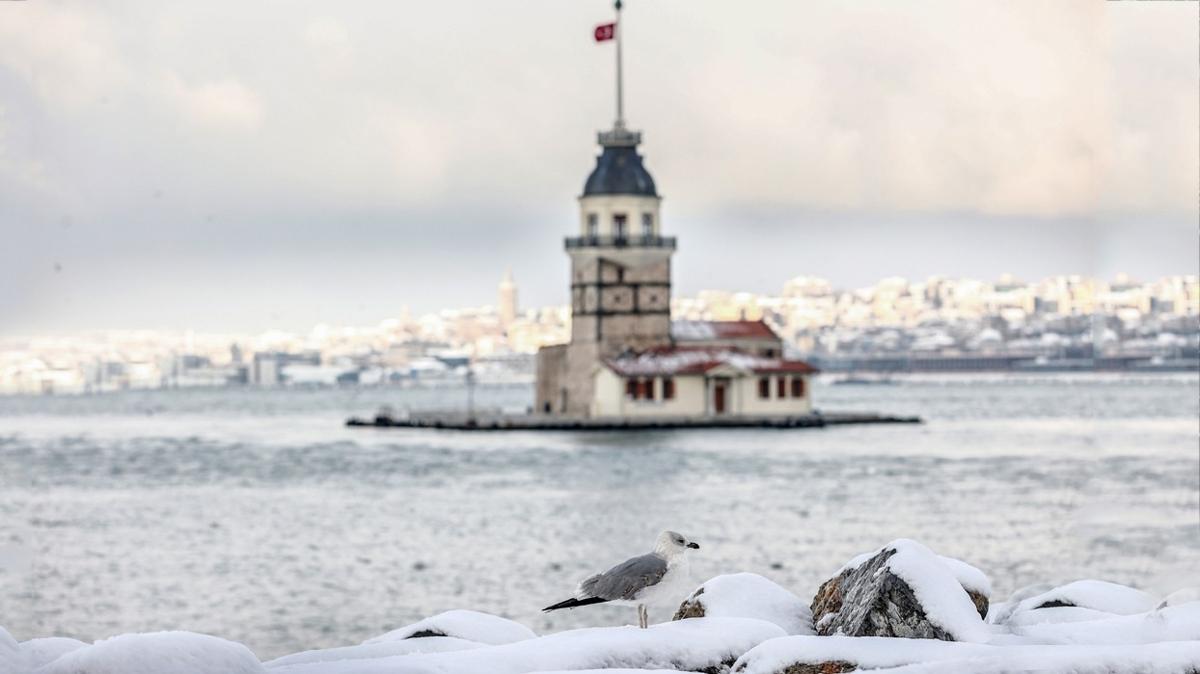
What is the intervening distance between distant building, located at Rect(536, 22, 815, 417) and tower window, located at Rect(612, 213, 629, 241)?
3 cm

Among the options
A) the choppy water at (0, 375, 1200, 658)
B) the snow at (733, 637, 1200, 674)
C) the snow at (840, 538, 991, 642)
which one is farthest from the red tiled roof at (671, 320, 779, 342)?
the snow at (733, 637, 1200, 674)

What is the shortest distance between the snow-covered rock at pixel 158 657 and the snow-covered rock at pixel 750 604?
7.27 feet

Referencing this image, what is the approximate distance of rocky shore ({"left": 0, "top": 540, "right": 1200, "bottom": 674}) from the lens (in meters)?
5.71

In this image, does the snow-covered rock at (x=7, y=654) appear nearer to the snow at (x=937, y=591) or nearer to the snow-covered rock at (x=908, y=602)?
the snow-covered rock at (x=908, y=602)

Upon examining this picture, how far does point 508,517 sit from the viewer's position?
32188 millimetres

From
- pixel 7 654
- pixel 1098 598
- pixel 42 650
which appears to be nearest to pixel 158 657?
pixel 7 654

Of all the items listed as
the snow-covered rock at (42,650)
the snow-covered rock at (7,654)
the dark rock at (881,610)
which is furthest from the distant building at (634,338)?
the snow-covered rock at (7,654)

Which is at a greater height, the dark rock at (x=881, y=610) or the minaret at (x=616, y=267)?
the minaret at (x=616, y=267)

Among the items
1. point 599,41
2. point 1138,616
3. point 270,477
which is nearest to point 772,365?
point 599,41

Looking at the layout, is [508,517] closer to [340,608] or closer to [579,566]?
[579,566]

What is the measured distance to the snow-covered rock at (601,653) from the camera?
6207mm

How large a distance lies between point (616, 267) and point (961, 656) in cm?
5257

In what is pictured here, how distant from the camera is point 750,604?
7348mm

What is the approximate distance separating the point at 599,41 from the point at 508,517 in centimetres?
3100
